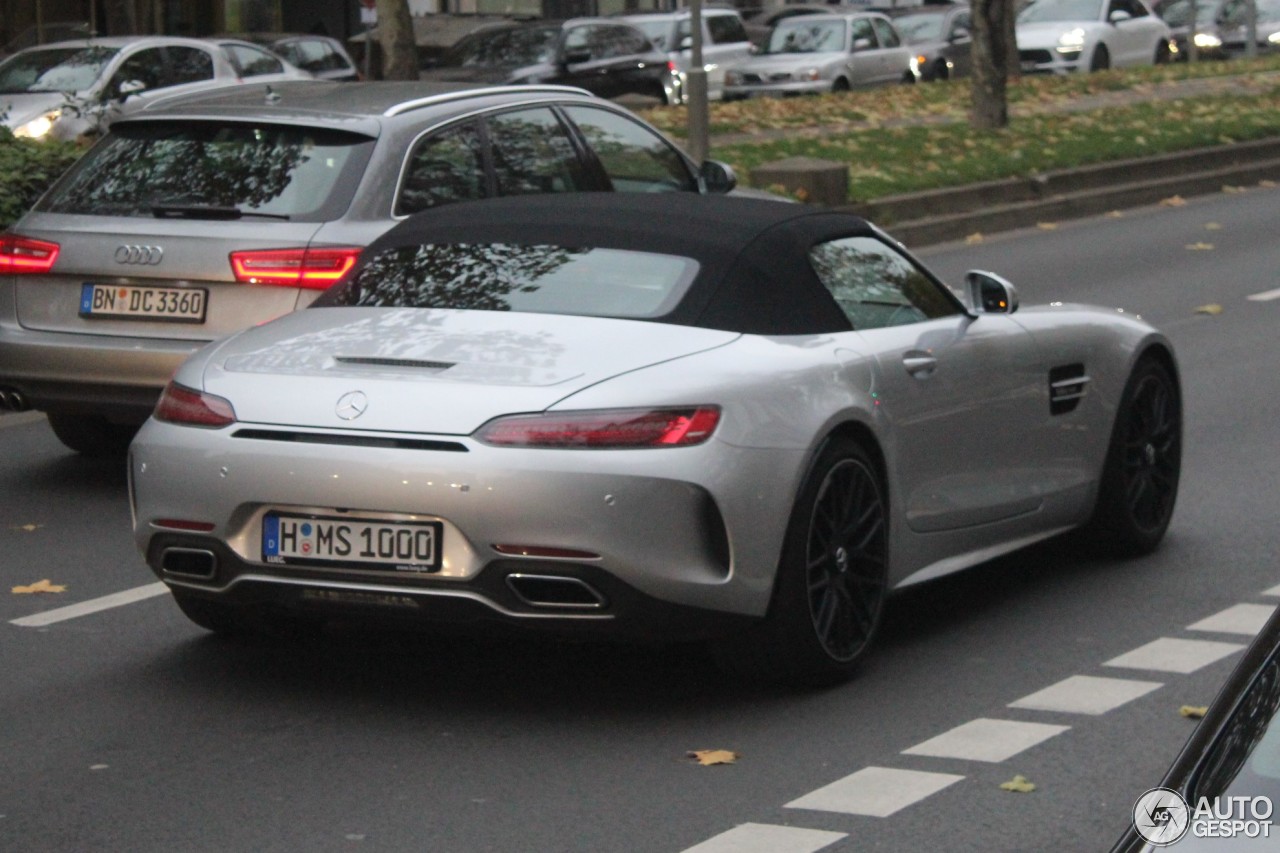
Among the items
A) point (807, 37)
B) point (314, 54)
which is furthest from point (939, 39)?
point (314, 54)

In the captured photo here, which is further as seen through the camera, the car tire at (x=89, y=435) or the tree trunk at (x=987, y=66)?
the tree trunk at (x=987, y=66)

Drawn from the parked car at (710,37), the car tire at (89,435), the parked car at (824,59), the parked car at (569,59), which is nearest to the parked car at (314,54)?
the parked car at (569,59)

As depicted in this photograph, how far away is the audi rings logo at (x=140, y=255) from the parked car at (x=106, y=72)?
12.6 m

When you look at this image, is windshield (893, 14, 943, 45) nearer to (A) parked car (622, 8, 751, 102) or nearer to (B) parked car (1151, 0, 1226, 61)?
(A) parked car (622, 8, 751, 102)

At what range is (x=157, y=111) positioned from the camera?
9430 millimetres

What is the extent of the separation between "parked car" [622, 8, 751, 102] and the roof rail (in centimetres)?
2577

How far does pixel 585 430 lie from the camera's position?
18.8 feet

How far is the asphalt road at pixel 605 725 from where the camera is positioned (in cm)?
512

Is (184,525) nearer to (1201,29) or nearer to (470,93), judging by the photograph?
(470,93)

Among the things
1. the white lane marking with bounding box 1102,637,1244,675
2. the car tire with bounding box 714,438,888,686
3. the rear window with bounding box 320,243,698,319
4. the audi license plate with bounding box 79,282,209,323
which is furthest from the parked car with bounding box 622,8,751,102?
the car tire with bounding box 714,438,888,686

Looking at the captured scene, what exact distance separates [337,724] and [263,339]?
1099 millimetres

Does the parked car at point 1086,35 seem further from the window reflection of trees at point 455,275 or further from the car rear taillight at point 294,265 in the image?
the window reflection of trees at point 455,275

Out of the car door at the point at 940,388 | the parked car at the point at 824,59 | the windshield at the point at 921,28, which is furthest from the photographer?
the windshield at the point at 921,28

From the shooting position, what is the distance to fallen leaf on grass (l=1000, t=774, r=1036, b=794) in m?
5.34
